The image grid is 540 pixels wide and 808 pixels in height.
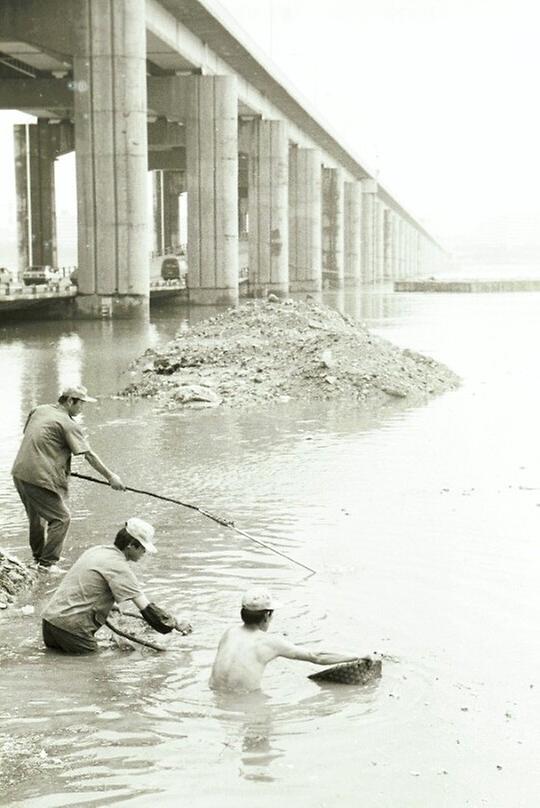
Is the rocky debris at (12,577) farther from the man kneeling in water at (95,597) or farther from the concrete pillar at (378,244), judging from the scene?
the concrete pillar at (378,244)

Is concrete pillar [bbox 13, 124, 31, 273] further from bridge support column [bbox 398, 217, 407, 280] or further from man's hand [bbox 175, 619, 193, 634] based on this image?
bridge support column [bbox 398, 217, 407, 280]

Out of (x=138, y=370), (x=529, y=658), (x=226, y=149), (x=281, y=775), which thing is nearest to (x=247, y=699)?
(x=281, y=775)

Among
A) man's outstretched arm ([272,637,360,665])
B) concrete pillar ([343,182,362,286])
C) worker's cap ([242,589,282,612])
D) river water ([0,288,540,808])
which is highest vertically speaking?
concrete pillar ([343,182,362,286])

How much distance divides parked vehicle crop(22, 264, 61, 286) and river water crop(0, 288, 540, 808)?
40910mm

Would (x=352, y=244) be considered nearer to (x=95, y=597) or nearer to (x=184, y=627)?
(x=184, y=627)

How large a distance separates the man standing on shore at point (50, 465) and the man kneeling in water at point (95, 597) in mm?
1958

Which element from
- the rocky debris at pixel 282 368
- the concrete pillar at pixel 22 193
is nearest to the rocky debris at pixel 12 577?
the rocky debris at pixel 282 368

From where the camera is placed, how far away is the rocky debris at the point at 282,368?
73.3 feet

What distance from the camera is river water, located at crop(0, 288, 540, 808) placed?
20.3 ft

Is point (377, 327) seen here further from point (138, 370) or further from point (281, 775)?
point (281, 775)

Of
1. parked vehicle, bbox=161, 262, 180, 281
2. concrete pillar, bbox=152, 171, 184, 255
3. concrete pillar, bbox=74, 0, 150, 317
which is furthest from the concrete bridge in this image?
concrete pillar, bbox=152, 171, 184, 255

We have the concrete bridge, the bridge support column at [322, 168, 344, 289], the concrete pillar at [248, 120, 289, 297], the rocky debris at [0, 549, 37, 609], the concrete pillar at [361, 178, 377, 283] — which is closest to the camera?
the rocky debris at [0, 549, 37, 609]

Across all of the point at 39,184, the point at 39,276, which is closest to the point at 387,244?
the point at 39,184

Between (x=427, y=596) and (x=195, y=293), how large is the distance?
50887 millimetres
